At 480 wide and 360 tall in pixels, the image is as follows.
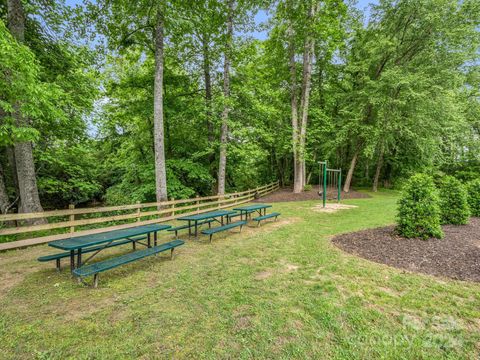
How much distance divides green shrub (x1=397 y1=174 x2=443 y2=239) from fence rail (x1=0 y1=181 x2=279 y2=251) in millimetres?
6659

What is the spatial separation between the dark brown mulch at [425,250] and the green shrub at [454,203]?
0.64 meters

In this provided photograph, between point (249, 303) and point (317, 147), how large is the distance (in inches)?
647

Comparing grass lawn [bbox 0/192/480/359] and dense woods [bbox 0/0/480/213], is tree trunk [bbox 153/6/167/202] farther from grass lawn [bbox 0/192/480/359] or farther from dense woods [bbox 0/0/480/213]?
grass lawn [bbox 0/192/480/359]

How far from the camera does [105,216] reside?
10.9m

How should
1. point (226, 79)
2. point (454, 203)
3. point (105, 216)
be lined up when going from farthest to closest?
point (226, 79)
point (105, 216)
point (454, 203)

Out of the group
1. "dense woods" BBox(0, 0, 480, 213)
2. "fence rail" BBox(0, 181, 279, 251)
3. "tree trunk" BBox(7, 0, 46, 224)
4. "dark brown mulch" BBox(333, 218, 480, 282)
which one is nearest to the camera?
"dark brown mulch" BBox(333, 218, 480, 282)

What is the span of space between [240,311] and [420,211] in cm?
515

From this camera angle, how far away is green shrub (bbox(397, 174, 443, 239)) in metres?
5.41

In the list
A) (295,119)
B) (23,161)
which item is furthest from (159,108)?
(295,119)

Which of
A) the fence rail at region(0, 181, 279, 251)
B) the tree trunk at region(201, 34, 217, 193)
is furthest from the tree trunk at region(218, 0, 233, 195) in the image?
the fence rail at region(0, 181, 279, 251)

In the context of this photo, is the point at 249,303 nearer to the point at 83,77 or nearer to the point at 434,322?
the point at 434,322

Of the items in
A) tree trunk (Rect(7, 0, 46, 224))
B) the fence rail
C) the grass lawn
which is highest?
tree trunk (Rect(7, 0, 46, 224))

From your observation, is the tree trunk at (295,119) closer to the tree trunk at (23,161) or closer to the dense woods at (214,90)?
the dense woods at (214,90)

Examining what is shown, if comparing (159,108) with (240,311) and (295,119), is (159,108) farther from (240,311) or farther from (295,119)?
(295,119)
